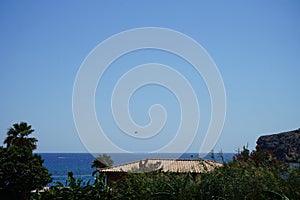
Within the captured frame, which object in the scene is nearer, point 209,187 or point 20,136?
point 209,187

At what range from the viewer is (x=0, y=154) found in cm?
2859

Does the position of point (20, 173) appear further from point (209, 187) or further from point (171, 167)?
point (209, 187)

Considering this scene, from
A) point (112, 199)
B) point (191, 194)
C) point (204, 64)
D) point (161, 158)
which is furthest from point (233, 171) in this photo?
point (161, 158)

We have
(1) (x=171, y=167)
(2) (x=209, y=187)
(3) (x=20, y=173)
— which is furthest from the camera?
(3) (x=20, y=173)

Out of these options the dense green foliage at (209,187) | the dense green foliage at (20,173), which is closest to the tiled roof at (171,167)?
the dense green foliage at (209,187)

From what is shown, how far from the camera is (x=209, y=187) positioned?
7461 mm

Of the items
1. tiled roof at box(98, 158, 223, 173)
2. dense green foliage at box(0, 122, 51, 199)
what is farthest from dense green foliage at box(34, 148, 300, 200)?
dense green foliage at box(0, 122, 51, 199)

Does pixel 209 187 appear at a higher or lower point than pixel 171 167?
lower

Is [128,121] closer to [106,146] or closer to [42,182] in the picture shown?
[106,146]

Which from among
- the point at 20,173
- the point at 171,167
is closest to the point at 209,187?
the point at 171,167

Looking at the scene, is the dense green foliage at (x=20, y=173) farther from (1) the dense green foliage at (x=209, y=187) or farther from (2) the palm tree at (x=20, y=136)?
(1) the dense green foliage at (x=209, y=187)

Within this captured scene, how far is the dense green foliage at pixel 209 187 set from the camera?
698 cm

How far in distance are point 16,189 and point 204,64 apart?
2159 centimetres

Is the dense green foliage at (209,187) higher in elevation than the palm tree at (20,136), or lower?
lower
